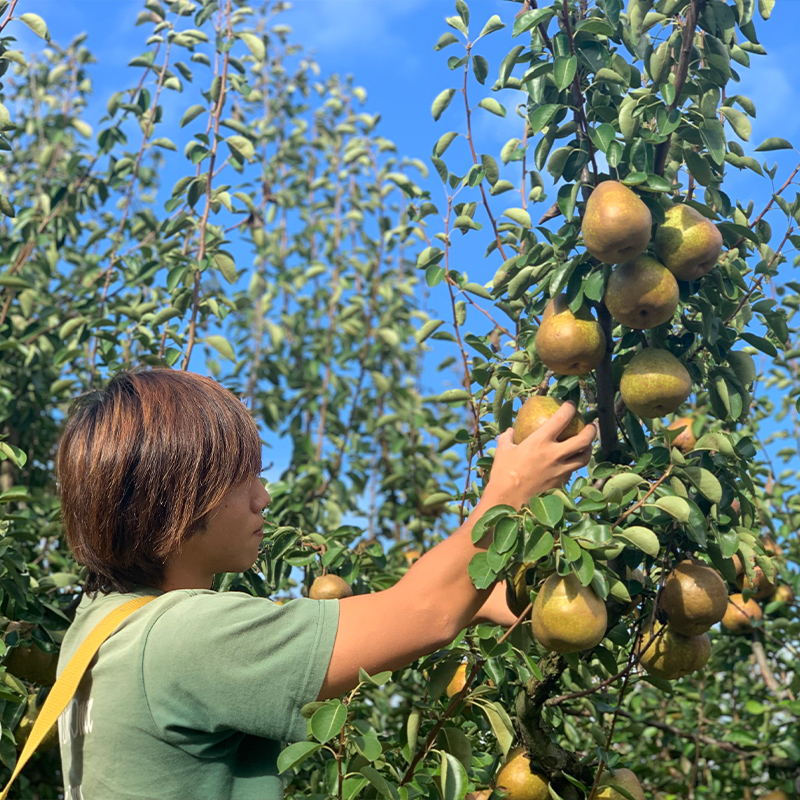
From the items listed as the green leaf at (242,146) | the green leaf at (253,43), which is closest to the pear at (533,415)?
the green leaf at (242,146)

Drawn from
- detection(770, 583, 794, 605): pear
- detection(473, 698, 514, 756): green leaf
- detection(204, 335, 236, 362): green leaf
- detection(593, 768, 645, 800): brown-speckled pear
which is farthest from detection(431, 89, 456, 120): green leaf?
detection(770, 583, 794, 605): pear

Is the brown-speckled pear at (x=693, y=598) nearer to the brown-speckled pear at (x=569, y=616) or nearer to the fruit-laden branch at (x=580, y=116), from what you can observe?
the brown-speckled pear at (x=569, y=616)

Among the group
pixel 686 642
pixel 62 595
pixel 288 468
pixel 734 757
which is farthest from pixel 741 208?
pixel 288 468

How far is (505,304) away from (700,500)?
771 mm

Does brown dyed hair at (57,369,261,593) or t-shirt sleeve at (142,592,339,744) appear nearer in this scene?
t-shirt sleeve at (142,592,339,744)

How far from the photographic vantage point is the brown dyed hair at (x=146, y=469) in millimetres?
1454

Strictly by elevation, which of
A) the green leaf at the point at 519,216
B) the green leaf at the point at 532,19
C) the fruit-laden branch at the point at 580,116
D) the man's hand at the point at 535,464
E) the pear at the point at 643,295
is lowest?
the man's hand at the point at 535,464

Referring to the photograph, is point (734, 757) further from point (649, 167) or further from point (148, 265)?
point (148, 265)

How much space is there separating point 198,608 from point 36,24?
7.55 feet

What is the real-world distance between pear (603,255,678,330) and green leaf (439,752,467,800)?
0.93 metres

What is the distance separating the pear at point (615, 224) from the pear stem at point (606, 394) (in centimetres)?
14

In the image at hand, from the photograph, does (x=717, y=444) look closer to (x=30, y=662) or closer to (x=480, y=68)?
(x=480, y=68)

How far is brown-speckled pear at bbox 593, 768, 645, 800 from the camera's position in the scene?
217 centimetres

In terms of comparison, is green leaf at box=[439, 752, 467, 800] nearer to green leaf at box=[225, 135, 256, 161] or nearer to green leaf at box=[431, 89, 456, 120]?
green leaf at box=[431, 89, 456, 120]
